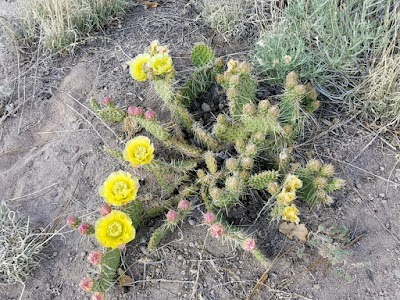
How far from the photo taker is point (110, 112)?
2.48 metres

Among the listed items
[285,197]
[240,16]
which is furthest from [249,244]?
[240,16]

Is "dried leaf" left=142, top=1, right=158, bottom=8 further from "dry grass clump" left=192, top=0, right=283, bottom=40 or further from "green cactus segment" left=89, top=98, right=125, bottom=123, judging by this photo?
"green cactus segment" left=89, top=98, right=125, bottom=123

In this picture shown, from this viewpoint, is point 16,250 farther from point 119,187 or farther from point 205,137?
point 205,137

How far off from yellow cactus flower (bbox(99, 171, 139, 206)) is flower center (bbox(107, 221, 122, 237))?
0.09 metres

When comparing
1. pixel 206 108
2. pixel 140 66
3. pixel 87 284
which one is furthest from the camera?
pixel 206 108

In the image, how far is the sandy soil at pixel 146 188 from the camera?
2207 millimetres

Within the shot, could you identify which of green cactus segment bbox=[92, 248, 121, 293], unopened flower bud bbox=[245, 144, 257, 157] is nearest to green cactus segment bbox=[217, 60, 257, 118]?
unopened flower bud bbox=[245, 144, 257, 157]

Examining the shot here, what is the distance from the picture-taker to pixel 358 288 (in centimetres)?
218

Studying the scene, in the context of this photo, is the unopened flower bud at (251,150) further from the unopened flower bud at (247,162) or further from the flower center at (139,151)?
the flower center at (139,151)

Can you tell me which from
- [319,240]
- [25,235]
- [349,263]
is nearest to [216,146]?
[319,240]

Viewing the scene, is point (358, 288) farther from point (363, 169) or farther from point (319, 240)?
point (363, 169)

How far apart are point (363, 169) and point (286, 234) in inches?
22.9

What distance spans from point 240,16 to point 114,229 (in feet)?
5.51

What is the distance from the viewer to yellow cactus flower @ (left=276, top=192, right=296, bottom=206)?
2.09m
